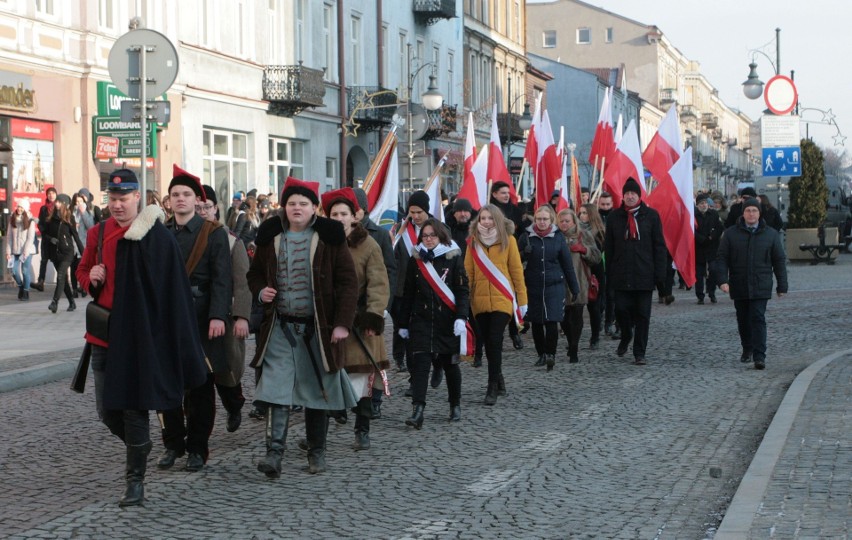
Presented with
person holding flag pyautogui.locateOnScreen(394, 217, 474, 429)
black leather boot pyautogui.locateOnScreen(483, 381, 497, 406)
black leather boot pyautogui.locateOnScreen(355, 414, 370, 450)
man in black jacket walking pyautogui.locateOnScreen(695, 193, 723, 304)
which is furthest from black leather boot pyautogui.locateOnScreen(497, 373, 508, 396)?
man in black jacket walking pyautogui.locateOnScreen(695, 193, 723, 304)

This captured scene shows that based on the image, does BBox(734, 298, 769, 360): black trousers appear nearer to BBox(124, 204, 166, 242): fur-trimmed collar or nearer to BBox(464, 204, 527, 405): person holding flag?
BBox(464, 204, 527, 405): person holding flag

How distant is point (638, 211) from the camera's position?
47.1ft

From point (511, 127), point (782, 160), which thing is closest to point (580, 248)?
point (782, 160)

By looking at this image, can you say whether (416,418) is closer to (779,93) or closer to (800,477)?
(800,477)

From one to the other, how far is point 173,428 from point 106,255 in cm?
145

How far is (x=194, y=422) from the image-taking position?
8.15m

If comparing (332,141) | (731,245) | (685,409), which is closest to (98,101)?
(332,141)

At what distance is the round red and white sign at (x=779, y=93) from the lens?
72.4 feet

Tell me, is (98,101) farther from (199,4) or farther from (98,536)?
(98,536)

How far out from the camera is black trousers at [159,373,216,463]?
26.7ft

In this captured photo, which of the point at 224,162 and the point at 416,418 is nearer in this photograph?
the point at 416,418

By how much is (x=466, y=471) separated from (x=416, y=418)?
166 cm

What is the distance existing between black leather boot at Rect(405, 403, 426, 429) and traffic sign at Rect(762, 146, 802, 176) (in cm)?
1659

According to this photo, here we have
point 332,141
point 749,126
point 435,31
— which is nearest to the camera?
point 332,141
